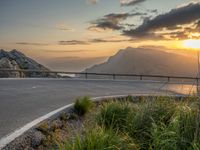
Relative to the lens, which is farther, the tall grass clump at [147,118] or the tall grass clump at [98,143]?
the tall grass clump at [147,118]

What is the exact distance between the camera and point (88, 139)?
284 inches

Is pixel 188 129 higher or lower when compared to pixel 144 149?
higher

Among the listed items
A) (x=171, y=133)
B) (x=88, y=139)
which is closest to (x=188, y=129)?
(x=171, y=133)

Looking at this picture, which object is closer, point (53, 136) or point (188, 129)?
point (188, 129)

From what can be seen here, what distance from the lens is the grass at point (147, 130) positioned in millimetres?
7297

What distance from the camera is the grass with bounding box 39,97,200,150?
23.9ft

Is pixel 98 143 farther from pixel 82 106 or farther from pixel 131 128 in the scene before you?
pixel 82 106

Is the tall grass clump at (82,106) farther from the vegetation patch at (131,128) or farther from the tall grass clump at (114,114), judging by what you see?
the tall grass clump at (114,114)

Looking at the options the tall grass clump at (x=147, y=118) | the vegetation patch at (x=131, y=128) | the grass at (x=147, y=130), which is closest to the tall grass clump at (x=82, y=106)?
the vegetation patch at (x=131, y=128)

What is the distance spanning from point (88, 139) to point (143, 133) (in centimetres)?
237

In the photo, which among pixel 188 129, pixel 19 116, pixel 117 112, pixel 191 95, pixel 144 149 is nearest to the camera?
pixel 188 129

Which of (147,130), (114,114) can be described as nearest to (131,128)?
(147,130)

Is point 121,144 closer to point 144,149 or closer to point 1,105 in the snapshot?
point 144,149

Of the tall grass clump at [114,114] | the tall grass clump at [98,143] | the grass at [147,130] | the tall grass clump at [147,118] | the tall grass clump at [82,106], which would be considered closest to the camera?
the tall grass clump at [98,143]
